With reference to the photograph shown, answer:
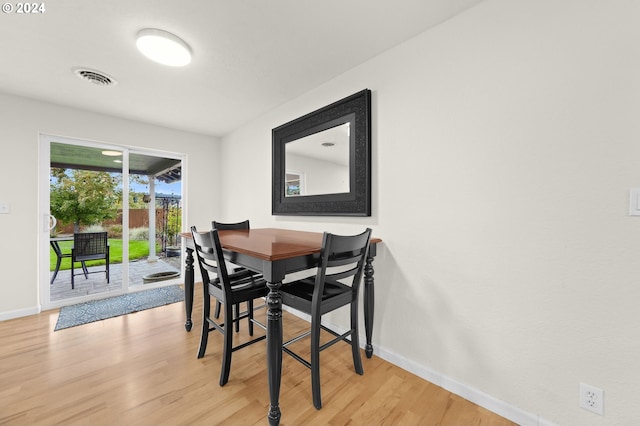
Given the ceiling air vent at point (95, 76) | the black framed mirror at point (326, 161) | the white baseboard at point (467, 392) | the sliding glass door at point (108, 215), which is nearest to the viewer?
the white baseboard at point (467, 392)

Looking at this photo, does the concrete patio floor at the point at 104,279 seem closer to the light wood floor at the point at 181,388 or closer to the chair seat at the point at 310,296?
the light wood floor at the point at 181,388

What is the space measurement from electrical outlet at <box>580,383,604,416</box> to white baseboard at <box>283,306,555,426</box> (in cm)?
19

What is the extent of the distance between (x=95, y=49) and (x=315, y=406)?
2.78 metres

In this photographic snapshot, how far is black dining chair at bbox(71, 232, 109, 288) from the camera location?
312 cm

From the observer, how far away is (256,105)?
2.90 m

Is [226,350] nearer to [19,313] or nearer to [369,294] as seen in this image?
[369,294]

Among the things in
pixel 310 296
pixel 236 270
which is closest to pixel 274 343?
pixel 310 296

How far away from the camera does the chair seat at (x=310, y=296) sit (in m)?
1.54

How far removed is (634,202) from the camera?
1062 millimetres

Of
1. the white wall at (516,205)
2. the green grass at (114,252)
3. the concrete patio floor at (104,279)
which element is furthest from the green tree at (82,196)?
the white wall at (516,205)

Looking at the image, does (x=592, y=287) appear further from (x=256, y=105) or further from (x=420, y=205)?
(x=256, y=105)

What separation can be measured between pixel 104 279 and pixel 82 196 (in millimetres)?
1087

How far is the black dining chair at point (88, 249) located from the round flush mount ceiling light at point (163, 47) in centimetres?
248

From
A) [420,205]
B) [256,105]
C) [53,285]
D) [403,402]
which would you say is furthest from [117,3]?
[53,285]
